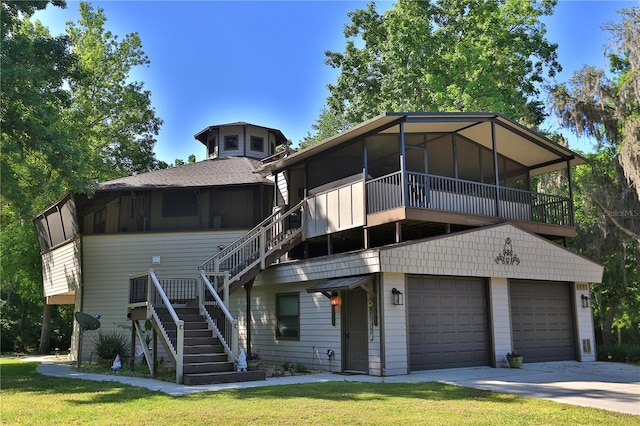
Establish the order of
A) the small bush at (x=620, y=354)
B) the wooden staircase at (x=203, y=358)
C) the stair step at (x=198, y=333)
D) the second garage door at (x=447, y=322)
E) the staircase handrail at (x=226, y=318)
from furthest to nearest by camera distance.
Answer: the small bush at (x=620, y=354) → the second garage door at (x=447, y=322) → the stair step at (x=198, y=333) → the staircase handrail at (x=226, y=318) → the wooden staircase at (x=203, y=358)

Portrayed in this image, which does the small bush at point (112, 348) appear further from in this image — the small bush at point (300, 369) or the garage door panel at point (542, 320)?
the garage door panel at point (542, 320)

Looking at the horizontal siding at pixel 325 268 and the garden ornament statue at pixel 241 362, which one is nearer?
the garden ornament statue at pixel 241 362

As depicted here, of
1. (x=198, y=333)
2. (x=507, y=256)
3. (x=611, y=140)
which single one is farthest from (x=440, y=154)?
(x=198, y=333)

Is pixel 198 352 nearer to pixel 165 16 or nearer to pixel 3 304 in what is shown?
pixel 165 16

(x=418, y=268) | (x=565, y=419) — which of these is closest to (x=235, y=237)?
(x=418, y=268)

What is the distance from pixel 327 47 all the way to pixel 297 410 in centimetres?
2902

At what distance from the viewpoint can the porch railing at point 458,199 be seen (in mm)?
13492

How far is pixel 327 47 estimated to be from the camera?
111 ft

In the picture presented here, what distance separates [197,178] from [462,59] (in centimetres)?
1443

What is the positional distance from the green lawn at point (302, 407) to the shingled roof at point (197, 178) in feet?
29.6

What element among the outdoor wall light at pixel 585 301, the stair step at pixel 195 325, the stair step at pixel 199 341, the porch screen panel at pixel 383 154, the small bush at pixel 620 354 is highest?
the porch screen panel at pixel 383 154

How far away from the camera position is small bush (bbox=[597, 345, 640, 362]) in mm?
17250

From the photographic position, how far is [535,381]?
11.0 meters

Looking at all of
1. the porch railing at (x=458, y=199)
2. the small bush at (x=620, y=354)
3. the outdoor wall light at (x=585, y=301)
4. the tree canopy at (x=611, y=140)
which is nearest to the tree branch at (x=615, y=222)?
the tree canopy at (x=611, y=140)
